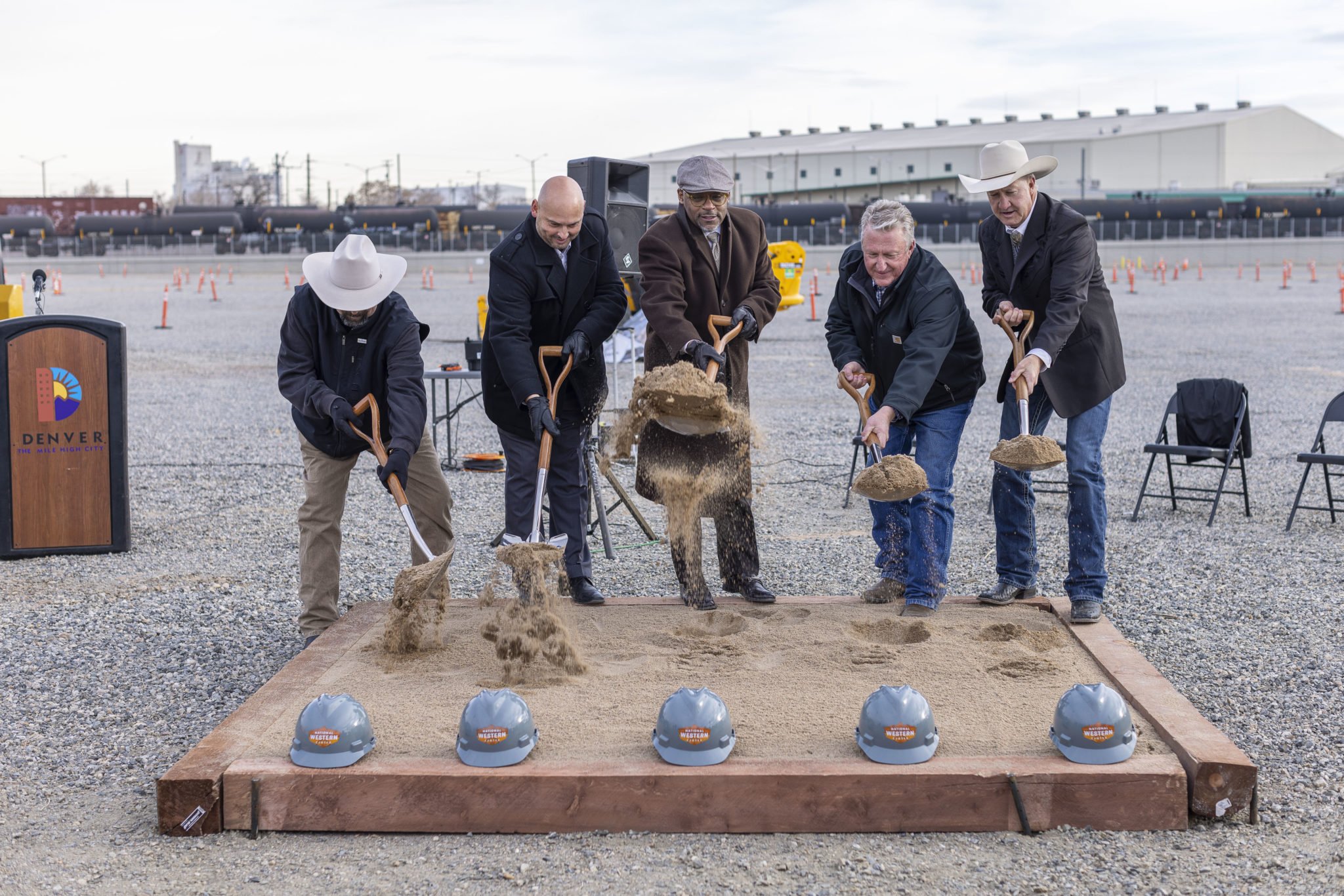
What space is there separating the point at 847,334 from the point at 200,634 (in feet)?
10.8

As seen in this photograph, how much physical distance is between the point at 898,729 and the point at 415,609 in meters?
2.13

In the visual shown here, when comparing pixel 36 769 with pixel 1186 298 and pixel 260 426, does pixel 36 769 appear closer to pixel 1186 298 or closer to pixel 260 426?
pixel 260 426

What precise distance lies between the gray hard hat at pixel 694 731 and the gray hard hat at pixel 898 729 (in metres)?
0.44

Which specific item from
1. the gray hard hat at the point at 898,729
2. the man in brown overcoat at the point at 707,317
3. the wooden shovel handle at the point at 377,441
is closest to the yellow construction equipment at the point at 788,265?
the man in brown overcoat at the point at 707,317

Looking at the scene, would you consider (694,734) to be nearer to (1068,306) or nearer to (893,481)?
(893,481)

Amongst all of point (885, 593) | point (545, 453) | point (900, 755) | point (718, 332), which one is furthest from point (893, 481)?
point (900, 755)

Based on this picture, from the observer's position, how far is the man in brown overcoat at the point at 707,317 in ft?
17.6

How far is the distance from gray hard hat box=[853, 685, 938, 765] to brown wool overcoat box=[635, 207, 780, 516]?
6.33 feet

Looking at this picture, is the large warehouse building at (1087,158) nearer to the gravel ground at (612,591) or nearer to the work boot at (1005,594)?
the gravel ground at (612,591)

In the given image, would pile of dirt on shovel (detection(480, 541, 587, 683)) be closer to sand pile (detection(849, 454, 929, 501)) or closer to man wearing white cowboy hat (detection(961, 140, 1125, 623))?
sand pile (detection(849, 454, 929, 501))

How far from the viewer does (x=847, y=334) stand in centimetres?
558

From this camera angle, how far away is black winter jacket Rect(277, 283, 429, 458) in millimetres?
5035

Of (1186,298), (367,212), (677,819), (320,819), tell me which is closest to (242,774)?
(320,819)

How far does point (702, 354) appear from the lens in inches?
205
